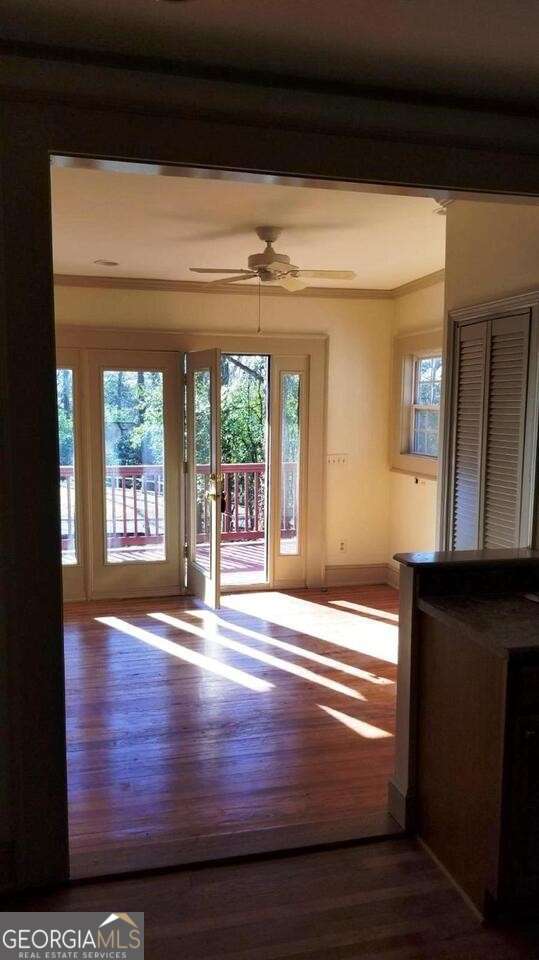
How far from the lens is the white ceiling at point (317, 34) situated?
5.27ft

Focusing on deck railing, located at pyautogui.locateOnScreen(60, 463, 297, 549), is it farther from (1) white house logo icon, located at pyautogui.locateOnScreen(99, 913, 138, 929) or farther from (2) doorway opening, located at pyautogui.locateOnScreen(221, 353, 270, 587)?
(1) white house logo icon, located at pyautogui.locateOnScreen(99, 913, 138, 929)

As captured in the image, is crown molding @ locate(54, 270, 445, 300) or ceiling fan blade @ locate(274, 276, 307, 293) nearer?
ceiling fan blade @ locate(274, 276, 307, 293)

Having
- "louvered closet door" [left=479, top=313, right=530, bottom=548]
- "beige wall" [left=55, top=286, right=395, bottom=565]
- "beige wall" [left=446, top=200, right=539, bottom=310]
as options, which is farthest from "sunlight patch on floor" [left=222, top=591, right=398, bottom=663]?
"beige wall" [left=446, top=200, right=539, bottom=310]

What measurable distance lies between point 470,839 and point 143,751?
1601 millimetres

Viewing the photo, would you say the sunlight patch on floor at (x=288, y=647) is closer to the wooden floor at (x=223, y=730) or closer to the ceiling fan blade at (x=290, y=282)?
the wooden floor at (x=223, y=730)

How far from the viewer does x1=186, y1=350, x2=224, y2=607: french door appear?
16.8ft

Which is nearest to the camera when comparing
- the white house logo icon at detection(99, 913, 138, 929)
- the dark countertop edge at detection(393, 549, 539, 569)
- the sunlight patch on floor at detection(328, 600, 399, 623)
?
the white house logo icon at detection(99, 913, 138, 929)

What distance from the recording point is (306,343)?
225 inches

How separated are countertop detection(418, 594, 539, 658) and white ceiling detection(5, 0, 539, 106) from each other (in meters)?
1.60

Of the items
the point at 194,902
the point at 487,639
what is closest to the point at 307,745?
the point at 194,902

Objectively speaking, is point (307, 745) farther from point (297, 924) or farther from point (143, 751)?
point (297, 924)

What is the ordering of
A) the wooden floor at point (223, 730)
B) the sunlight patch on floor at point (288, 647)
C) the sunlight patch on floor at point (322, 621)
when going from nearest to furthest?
the wooden floor at point (223, 730) → the sunlight patch on floor at point (288, 647) → the sunlight patch on floor at point (322, 621)

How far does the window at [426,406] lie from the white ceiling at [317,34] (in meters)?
3.44

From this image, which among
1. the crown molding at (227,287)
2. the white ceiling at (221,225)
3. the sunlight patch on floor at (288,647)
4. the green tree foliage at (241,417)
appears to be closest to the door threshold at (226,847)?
the sunlight patch on floor at (288,647)
